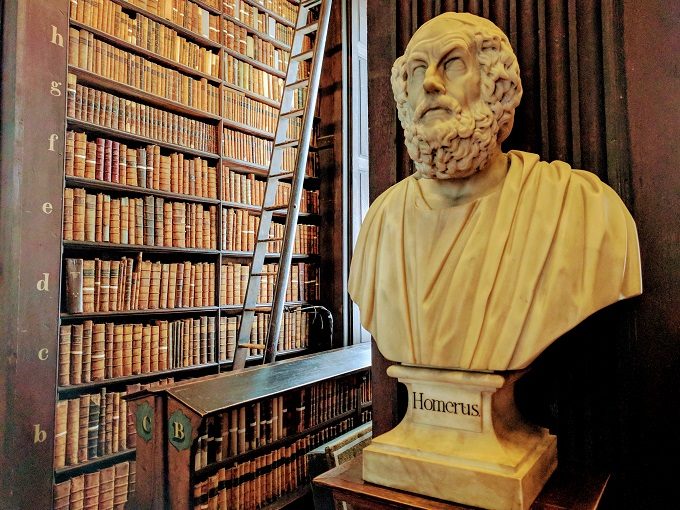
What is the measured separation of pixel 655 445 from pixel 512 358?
1.63 ft

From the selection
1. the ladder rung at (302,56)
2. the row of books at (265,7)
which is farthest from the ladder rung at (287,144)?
the row of books at (265,7)

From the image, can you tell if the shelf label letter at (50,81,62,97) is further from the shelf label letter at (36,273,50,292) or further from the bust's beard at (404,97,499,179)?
the bust's beard at (404,97,499,179)

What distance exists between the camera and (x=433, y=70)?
3.18ft

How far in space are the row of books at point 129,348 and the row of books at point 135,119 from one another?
0.98 m

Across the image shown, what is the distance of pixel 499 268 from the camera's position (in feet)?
3.18

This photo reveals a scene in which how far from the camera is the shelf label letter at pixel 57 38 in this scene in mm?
2195

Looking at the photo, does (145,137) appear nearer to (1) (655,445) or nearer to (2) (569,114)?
(2) (569,114)

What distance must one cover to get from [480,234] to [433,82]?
0.31 metres

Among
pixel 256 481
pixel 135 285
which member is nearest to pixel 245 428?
pixel 256 481

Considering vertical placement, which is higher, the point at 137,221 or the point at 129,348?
the point at 137,221

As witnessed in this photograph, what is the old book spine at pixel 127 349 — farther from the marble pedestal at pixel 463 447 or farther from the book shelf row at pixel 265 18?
the book shelf row at pixel 265 18

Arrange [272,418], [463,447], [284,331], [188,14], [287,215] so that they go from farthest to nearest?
[284,331] → [188,14] → [287,215] → [272,418] → [463,447]

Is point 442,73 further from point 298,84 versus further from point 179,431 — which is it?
point 298,84

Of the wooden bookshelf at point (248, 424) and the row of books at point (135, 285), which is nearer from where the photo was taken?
the wooden bookshelf at point (248, 424)
